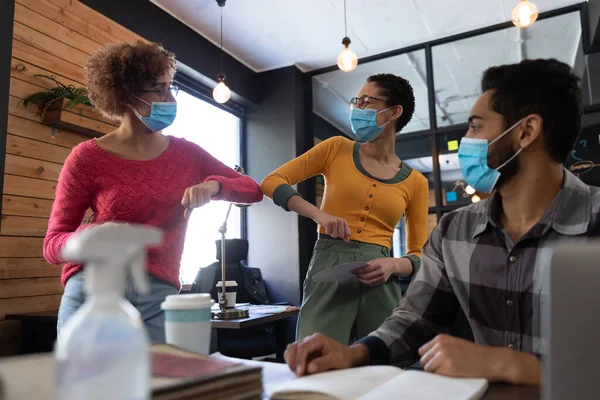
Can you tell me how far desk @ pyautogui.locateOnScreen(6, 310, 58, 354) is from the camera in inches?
99.7

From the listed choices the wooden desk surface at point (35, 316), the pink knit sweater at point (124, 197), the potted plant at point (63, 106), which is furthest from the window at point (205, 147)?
the pink knit sweater at point (124, 197)

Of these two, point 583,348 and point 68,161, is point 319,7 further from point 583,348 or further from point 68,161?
point 583,348

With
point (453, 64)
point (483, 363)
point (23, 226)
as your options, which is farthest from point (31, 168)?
point (453, 64)

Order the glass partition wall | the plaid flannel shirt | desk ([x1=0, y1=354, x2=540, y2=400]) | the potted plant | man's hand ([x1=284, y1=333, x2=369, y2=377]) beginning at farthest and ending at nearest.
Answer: the glass partition wall, the potted plant, the plaid flannel shirt, man's hand ([x1=284, y1=333, x2=369, y2=377]), desk ([x1=0, y1=354, x2=540, y2=400])

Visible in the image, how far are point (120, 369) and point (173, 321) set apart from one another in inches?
16.4

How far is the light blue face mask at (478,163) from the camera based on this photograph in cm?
125

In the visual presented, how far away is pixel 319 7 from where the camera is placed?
413cm

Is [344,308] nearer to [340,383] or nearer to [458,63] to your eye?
[340,383]

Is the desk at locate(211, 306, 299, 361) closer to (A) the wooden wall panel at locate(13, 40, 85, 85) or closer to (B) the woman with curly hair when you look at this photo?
(B) the woman with curly hair

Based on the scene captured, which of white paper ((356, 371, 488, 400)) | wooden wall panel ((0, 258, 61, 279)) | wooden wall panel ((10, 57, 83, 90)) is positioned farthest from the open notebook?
wooden wall panel ((10, 57, 83, 90))

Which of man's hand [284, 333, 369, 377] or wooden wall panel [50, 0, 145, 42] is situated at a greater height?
wooden wall panel [50, 0, 145, 42]

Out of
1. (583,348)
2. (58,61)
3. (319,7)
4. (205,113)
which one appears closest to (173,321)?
(583,348)

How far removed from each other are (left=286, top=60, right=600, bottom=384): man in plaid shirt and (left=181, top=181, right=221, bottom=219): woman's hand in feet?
1.88

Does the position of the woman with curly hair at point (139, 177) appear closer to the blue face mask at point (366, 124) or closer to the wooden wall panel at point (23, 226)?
the blue face mask at point (366, 124)
